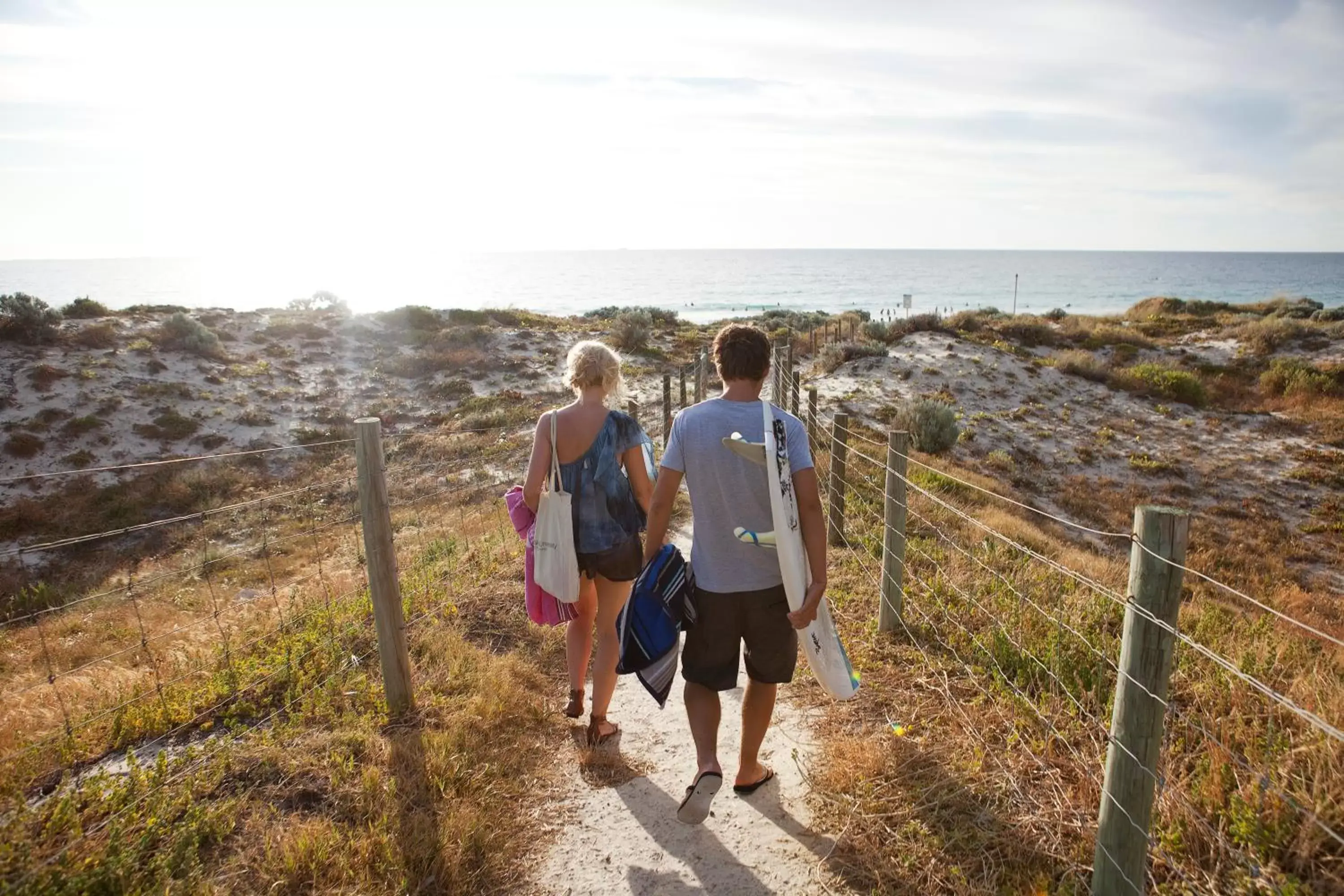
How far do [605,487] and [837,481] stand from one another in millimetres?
3839

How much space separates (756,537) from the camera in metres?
3.13

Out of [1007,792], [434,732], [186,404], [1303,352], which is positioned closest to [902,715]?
[1007,792]

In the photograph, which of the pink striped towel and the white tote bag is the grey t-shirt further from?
the pink striped towel

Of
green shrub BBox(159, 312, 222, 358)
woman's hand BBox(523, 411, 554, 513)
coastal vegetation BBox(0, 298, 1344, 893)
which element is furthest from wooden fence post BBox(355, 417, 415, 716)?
green shrub BBox(159, 312, 222, 358)

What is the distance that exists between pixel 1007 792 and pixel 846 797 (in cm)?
76

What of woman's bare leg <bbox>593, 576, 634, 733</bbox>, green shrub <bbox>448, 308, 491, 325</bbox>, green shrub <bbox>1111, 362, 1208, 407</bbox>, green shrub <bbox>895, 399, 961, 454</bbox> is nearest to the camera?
woman's bare leg <bbox>593, 576, 634, 733</bbox>

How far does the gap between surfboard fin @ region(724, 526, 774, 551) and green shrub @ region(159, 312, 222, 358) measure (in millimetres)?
24970

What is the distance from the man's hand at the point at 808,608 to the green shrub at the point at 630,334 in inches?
1006

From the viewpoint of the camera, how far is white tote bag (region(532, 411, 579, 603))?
386cm

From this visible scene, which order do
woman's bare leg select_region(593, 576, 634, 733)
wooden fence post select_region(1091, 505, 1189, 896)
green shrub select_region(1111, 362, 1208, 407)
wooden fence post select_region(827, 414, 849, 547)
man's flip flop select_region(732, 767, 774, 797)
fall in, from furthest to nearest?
green shrub select_region(1111, 362, 1208, 407)
wooden fence post select_region(827, 414, 849, 547)
woman's bare leg select_region(593, 576, 634, 733)
man's flip flop select_region(732, 767, 774, 797)
wooden fence post select_region(1091, 505, 1189, 896)

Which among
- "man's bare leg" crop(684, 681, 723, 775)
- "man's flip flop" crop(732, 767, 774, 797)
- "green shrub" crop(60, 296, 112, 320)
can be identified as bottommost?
"man's flip flop" crop(732, 767, 774, 797)

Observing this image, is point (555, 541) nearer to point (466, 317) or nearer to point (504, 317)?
point (466, 317)

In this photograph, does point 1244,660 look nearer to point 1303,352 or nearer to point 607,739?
→ point 607,739

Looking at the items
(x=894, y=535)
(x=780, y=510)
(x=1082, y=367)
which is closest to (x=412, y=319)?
(x=1082, y=367)
